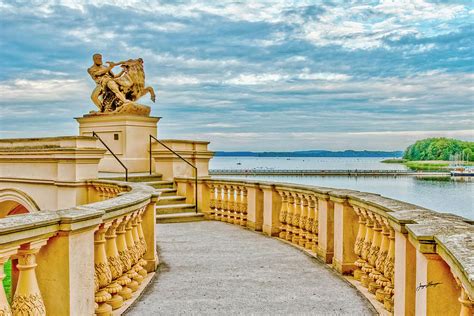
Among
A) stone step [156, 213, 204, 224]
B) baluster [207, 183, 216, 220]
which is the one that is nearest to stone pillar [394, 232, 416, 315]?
stone step [156, 213, 204, 224]

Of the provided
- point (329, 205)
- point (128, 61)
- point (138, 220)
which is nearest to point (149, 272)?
point (138, 220)

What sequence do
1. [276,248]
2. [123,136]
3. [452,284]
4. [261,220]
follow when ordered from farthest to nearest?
[123,136]
[261,220]
[276,248]
[452,284]

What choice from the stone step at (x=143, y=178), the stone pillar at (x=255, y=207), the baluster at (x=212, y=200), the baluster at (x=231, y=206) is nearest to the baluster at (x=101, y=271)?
the stone pillar at (x=255, y=207)

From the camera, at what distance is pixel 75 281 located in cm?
400

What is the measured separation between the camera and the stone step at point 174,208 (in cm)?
1324

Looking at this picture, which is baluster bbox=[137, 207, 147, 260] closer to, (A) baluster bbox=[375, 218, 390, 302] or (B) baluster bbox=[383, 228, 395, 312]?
(A) baluster bbox=[375, 218, 390, 302]

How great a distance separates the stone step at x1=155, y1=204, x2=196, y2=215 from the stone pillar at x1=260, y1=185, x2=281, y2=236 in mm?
3444

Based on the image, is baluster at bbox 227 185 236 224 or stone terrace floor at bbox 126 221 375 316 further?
baluster at bbox 227 185 236 224

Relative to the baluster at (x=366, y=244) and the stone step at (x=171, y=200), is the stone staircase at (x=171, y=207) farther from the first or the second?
the baluster at (x=366, y=244)

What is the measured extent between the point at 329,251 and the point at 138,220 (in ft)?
9.64

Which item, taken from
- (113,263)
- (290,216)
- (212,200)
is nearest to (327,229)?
(290,216)

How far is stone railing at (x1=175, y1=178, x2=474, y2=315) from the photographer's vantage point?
3438 mm

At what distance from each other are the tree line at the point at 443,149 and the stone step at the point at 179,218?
499ft

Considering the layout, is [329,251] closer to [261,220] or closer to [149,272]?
[149,272]
